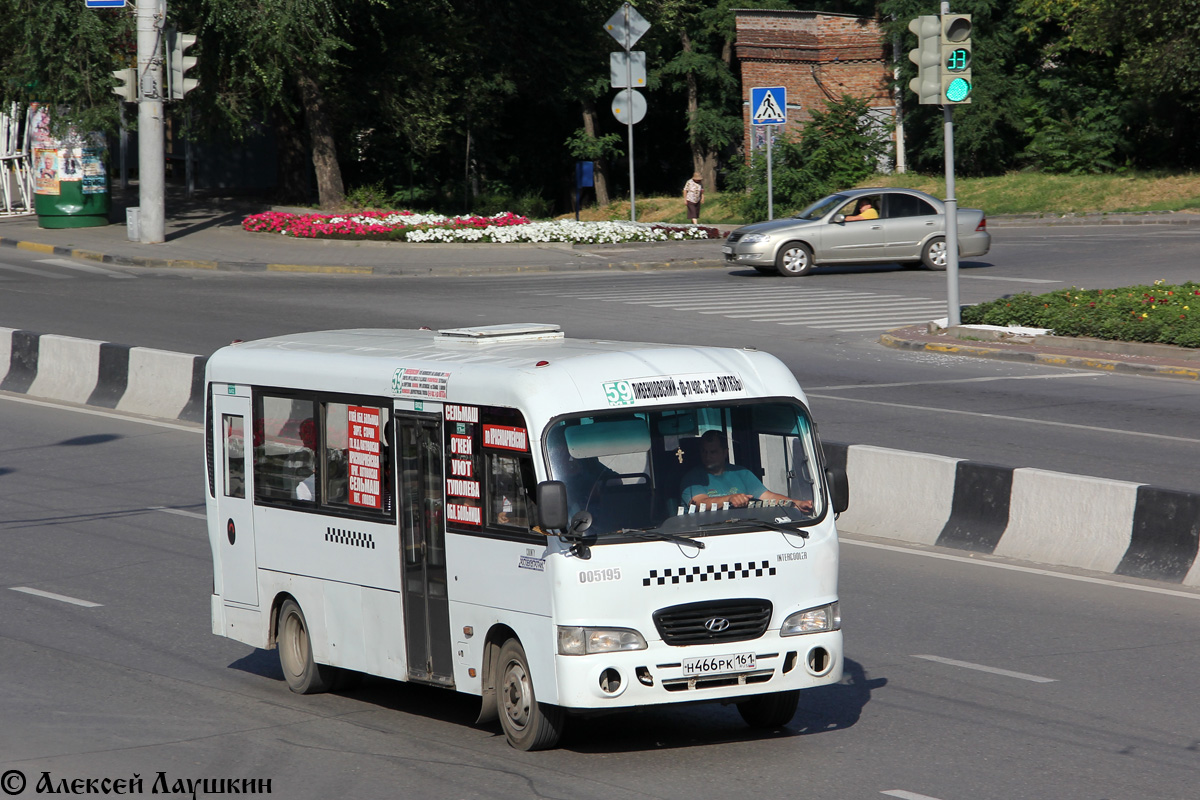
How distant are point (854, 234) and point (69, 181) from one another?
18299 mm

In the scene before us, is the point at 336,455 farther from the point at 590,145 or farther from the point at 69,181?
the point at 590,145

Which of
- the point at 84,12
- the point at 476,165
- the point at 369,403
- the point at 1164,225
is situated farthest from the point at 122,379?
the point at 476,165

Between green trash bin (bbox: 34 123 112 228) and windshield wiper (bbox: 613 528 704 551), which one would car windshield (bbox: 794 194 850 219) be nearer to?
green trash bin (bbox: 34 123 112 228)

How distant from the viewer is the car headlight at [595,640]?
671 cm

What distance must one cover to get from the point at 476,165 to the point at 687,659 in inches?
1912

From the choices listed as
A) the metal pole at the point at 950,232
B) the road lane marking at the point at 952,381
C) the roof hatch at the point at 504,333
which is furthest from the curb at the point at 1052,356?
the roof hatch at the point at 504,333

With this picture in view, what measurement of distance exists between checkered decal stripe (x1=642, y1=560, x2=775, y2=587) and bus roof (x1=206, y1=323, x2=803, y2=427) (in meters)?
0.81

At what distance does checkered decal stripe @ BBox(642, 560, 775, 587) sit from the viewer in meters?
6.82

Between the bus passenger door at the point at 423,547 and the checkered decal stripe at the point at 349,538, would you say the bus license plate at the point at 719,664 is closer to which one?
the bus passenger door at the point at 423,547

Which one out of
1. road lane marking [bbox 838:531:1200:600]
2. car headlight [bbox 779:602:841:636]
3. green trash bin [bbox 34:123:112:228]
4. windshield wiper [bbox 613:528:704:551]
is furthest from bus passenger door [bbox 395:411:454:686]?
green trash bin [bbox 34:123:112:228]

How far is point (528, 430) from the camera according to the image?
6.94m

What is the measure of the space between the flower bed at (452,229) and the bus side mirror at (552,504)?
27.8m

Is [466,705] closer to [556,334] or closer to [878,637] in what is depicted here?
[556,334]

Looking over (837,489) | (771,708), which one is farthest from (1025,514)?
(771,708)
